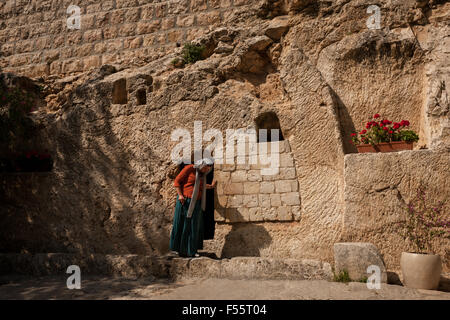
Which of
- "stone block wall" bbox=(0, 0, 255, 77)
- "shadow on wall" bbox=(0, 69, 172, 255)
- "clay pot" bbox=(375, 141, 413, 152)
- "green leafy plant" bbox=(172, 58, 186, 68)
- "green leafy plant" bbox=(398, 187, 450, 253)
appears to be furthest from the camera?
"stone block wall" bbox=(0, 0, 255, 77)

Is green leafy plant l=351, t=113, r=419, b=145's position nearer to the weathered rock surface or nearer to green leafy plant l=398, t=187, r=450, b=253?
the weathered rock surface

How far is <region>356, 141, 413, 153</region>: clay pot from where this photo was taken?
15.3 ft

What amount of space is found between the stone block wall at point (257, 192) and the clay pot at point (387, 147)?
0.93 meters

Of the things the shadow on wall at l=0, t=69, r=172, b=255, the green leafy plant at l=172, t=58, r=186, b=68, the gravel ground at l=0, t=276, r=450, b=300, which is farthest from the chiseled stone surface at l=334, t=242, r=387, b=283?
the green leafy plant at l=172, t=58, r=186, b=68

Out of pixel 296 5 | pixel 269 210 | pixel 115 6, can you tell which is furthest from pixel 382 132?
pixel 115 6

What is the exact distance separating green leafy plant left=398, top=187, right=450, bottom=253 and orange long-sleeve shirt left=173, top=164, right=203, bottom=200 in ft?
8.31

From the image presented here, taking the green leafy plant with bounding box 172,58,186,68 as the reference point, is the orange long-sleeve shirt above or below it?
below

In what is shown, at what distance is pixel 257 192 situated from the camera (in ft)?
16.7

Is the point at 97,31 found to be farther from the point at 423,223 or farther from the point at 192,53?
the point at 423,223

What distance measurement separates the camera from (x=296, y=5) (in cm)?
599

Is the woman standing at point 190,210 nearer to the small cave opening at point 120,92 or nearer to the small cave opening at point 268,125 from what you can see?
the small cave opening at point 268,125

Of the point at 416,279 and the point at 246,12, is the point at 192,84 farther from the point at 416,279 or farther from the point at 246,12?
the point at 416,279

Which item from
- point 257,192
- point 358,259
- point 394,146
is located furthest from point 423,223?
point 257,192
